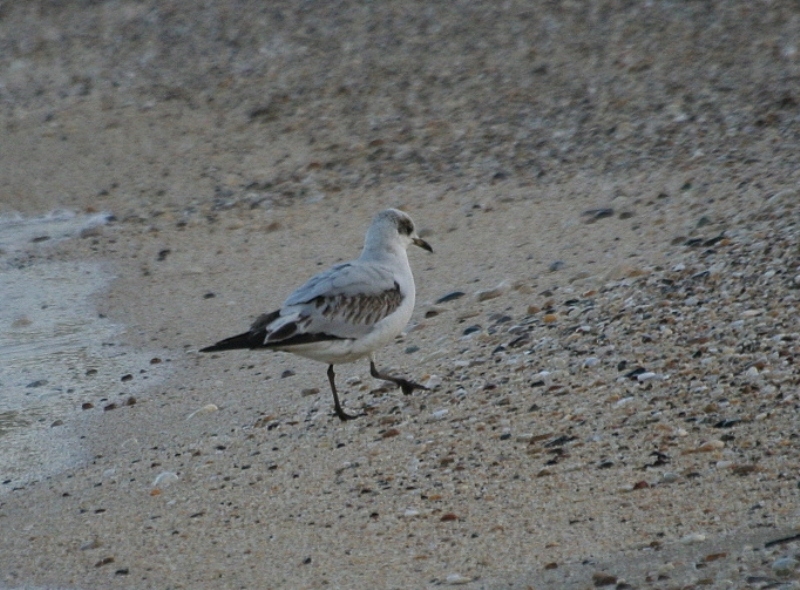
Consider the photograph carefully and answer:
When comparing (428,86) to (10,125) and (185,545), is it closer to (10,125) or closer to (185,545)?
(10,125)

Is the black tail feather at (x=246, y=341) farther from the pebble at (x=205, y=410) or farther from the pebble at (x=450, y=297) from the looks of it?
the pebble at (x=450, y=297)

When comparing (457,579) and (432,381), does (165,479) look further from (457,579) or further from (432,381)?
(457,579)

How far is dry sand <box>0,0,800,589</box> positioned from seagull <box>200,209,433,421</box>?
1.14ft

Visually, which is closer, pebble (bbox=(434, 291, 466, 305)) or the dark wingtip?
the dark wingtip

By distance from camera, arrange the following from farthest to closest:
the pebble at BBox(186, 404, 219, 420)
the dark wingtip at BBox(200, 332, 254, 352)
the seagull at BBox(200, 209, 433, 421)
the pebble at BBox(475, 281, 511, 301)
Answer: the pebble at BBox(475, 281, 511, 301)
the pebble at BBox(186, 404, 219, 420)
the seagull at BBox(200, 209, 433, 421)
the dark wingtip at BBox(200, 332, 254, 352)

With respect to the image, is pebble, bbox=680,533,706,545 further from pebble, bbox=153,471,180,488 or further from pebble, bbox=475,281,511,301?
pebble, bbox=475,281,511,301

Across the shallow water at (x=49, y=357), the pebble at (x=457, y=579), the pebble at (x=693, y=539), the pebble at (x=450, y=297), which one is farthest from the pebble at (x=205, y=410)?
the pebble at (x=693, y=539)

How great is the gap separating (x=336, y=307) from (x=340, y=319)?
62 mm

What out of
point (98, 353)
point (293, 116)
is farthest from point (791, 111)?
point (98, 353)

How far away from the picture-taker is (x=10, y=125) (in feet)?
48.9

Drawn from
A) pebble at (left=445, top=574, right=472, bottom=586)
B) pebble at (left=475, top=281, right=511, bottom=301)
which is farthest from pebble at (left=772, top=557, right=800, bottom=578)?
pebble at (left=475, top=281, right=511, bottom=301)

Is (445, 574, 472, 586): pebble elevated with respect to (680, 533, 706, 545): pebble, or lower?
lower

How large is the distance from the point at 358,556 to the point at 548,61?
9262 mm

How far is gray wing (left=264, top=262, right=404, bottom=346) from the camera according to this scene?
6414 millimetres
